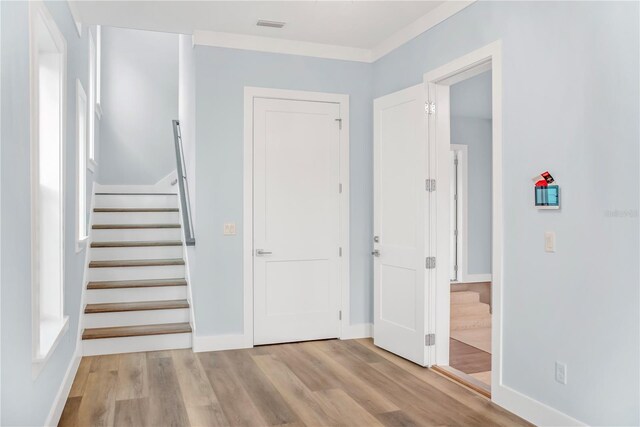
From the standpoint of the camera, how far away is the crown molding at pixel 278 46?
4.56 metres

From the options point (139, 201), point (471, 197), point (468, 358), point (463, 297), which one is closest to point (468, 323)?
point (463, 297)

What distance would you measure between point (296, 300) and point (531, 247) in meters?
2.40

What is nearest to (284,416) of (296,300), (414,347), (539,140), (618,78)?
(414,347)

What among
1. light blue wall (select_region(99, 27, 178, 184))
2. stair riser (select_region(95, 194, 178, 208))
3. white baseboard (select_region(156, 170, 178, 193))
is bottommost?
stair riser (select_region(95, 194, 178, 208))

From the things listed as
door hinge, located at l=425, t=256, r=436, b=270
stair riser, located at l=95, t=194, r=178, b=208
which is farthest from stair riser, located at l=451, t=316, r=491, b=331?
stair riser, located at l=95, t=194, r=178, b=208

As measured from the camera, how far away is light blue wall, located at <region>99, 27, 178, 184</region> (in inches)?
291

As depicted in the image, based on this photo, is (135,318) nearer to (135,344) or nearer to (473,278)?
(135,344)

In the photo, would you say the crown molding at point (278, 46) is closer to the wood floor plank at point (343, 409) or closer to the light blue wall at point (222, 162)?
the light blue wall at point (222, 162)

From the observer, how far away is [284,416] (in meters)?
3.14

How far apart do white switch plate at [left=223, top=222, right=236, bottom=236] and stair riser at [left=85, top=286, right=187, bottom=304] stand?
872 millimetres

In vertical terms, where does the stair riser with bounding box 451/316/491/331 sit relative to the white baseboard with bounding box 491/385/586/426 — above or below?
below

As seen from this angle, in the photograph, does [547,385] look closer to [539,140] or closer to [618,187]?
[618,187]

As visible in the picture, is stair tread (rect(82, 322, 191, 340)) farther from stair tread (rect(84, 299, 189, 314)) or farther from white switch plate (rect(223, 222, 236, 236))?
white switch plate (rect(223, 222, 236, 236))

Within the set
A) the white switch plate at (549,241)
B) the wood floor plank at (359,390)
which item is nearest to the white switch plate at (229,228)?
the wood floor plank at (359,390)
